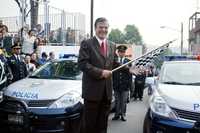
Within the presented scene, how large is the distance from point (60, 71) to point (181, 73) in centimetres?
252

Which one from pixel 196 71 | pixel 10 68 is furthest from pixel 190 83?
pixel 10 68

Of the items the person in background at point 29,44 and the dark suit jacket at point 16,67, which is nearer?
the dark suit jacket at point 16,67

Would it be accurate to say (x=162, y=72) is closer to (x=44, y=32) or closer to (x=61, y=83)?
(x=61, y=83)

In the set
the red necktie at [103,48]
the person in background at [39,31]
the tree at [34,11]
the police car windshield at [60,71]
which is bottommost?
the police car windshield at [60,71]

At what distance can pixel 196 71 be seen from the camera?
758 centimetres

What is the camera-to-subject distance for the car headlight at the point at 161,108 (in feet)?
19.7

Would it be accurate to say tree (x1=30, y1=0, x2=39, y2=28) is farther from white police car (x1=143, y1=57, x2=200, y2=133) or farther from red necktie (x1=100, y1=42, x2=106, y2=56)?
red necktie (x1=100, y1=42, x2=106, y2=56)

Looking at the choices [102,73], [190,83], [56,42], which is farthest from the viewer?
[56,42]

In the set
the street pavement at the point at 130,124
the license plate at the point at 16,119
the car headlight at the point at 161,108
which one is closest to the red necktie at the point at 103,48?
the car headlight at the point at 161,108

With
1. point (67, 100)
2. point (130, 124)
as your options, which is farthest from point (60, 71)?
point (130, 124)

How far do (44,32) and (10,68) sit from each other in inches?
336

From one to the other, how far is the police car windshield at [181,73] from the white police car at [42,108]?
163cm

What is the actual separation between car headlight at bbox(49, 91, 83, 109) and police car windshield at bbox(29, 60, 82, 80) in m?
0.99

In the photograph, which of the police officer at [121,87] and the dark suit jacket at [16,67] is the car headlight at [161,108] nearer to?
the police officer at [121,87]
